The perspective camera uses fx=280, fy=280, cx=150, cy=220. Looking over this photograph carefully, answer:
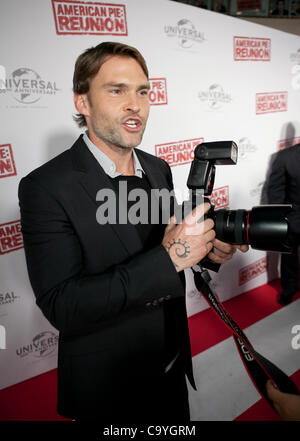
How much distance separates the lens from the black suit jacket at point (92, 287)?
770 mm

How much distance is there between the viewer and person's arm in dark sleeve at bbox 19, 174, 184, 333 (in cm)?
76

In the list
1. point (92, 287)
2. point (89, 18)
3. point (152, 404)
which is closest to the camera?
point (92, 287)

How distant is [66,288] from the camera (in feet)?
2.50

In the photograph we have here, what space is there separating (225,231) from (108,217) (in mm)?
380

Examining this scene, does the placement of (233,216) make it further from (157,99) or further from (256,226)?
(157,99)

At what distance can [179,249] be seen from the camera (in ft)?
2.60

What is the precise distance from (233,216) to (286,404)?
58 cm

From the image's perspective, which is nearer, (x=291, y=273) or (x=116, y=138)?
(x=116, y=138)

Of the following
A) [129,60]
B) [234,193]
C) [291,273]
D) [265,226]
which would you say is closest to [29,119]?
[129,60]

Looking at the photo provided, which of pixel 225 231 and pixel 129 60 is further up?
pixel 129 60

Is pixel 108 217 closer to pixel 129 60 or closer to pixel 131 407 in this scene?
pixel 129 60

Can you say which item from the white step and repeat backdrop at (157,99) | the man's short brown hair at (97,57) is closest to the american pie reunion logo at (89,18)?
the white step and repeat backdrop at (157,99)

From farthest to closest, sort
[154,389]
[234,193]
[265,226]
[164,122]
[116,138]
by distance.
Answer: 1. [234,193]
2. [164,122]
3. [154,389]
4. [116,138]
5. [265,226]

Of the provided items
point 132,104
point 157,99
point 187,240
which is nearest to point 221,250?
point 187,240
